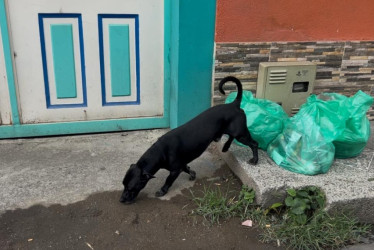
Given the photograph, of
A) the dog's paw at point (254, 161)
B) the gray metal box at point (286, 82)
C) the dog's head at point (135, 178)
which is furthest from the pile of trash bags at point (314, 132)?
the dog's head at point (135, 178)

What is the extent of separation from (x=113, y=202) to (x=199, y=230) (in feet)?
2.36

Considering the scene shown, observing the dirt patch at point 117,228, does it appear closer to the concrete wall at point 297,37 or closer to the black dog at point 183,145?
the black dog at point 183,145

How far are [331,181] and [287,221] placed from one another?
50 centimetres

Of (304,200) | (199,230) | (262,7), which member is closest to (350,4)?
(262,7)

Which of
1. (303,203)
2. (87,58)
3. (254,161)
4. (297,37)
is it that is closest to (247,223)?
(303,203)

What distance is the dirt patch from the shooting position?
274 centimetres

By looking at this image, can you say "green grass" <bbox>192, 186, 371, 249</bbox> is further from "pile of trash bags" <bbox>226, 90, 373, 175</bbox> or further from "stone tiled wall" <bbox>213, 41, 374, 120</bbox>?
"stone tiled wall" <bbox>213, 41, 374, 120</bbox>

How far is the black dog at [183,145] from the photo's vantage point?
2957mm

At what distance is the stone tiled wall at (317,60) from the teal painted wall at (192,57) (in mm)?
109

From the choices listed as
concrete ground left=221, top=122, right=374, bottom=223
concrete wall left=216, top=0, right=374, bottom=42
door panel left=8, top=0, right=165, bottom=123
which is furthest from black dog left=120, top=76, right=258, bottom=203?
door panel left=8, top=0, right=165, bottom=123

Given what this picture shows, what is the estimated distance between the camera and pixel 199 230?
2.90 m

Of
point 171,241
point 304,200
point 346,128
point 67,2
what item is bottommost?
point 171,241

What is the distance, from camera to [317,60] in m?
4.19

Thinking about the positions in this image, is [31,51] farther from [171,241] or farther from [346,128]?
[346,128]
